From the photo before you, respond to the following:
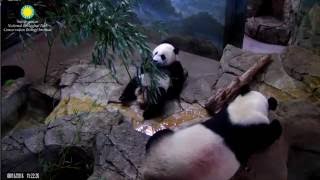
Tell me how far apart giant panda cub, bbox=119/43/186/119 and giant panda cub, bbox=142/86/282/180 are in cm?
55

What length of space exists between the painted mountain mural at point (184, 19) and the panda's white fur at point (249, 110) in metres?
0.70

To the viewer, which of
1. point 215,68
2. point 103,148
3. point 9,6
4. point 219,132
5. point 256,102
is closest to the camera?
point 9,6

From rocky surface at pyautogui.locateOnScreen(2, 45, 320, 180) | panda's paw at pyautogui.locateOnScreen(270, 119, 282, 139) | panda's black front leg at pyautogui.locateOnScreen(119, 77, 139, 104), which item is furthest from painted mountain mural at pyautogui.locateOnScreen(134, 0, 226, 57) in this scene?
panda's paw at pyautogui.locateOnScreen(270, 119, 282, 139)

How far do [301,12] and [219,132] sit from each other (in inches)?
47.6

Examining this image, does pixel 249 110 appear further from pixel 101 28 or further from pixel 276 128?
pixel 101 28

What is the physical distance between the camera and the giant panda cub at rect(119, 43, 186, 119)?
212cm

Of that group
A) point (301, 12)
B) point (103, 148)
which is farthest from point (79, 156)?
point (301, 12)

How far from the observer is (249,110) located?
1.50 metres

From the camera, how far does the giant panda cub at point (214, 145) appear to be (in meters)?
1.35

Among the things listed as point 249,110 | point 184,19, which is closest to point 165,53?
point 184,19

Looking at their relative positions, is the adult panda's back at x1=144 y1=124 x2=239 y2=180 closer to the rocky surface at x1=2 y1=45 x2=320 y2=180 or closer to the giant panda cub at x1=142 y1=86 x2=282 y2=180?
the giant panda cub at x1=142 y1=86 x2=282 y2=180

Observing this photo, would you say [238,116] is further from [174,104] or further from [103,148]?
[174,104]

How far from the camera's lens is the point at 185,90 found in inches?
92.2

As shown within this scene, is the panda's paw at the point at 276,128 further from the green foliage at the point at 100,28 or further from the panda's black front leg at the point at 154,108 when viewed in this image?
the panda's black front leg at the point at 154,108
